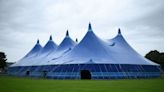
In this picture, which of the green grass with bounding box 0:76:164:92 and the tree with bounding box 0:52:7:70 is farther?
the tree with bounding box 0:52:7:70

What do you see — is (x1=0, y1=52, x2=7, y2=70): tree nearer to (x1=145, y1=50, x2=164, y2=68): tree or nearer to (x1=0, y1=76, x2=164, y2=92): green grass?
(x1=145, y1=50, x2=164, y2=68): tree

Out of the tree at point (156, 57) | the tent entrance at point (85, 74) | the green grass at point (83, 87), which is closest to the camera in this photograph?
the green grass at point (83, 87)

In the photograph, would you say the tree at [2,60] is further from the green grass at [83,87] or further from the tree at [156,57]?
the green grass at [83,87]

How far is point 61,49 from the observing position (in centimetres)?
4938

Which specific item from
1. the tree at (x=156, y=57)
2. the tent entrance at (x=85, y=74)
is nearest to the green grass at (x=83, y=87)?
the tent entrance at (x=85, y=74)

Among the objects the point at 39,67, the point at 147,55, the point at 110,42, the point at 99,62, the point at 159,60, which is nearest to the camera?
the point at 99,62

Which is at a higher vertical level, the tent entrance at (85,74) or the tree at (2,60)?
the tree at (2,60)

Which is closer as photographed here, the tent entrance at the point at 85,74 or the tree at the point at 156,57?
the tent entrance at the point at 85,74

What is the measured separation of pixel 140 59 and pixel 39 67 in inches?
779

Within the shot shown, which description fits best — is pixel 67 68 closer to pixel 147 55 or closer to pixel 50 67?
pixel 50 67

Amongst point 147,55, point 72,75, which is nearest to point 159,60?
point 147,55

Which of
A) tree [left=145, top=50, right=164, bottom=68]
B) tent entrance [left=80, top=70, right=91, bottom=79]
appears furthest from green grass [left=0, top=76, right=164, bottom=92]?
tree [left=145, top=50, right=164, bottom=68]

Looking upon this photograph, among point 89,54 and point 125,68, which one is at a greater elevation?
point 89,54

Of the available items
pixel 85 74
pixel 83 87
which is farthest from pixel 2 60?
pixel 83 87
